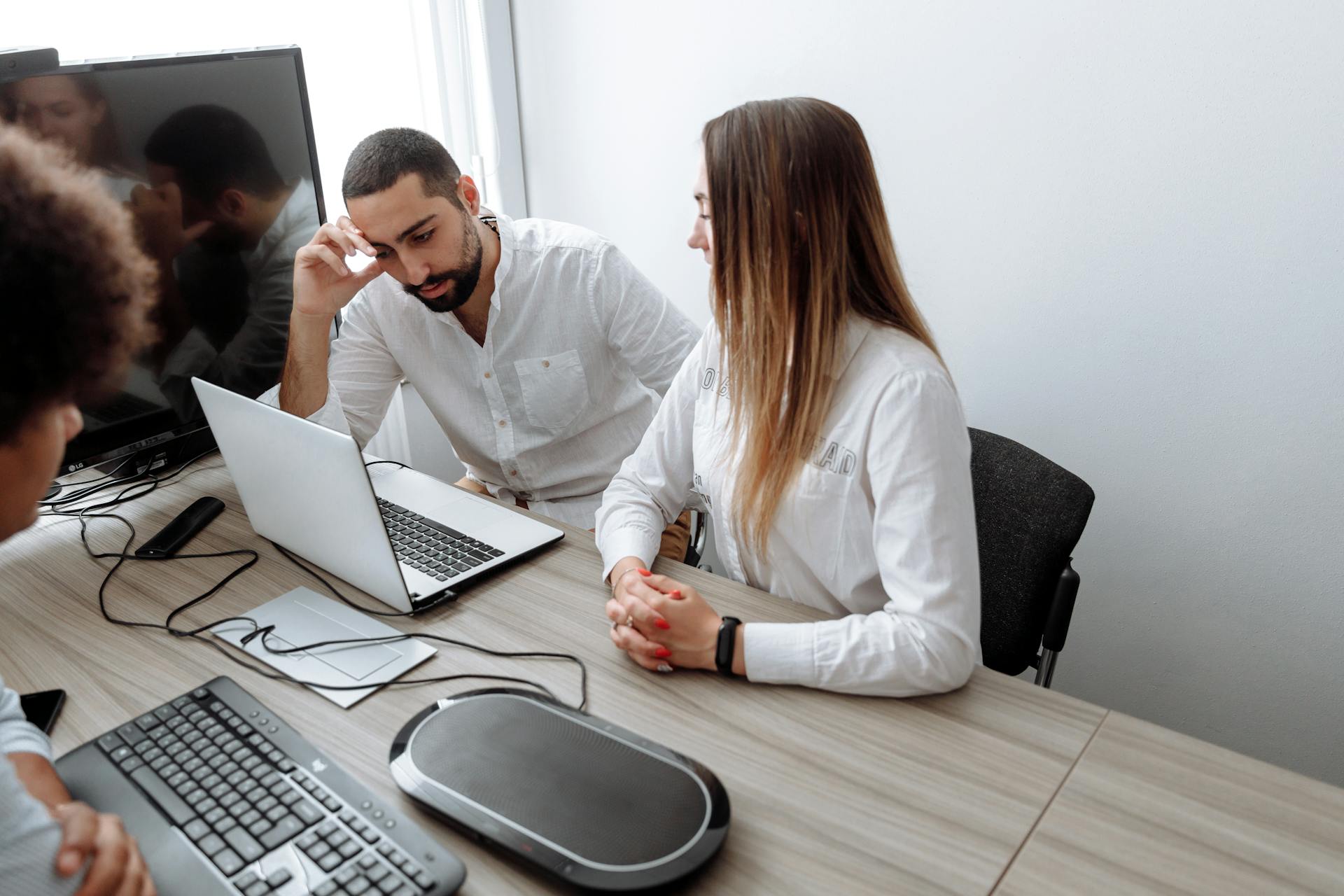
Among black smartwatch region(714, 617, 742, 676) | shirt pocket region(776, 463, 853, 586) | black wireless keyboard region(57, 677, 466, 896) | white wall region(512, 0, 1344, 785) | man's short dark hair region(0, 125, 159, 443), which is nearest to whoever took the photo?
man's short dark hair region(0, 125, 159, 443)

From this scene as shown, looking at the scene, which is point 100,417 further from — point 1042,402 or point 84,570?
point 1042,402

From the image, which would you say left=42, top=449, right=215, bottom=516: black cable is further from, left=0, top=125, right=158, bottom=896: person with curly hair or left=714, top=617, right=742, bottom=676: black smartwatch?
left=714, top=617, right=742, bottom=676: black smartwatch

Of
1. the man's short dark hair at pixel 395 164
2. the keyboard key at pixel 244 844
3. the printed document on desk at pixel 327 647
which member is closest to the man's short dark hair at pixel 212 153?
the man's short dark hair at pixel 395 164

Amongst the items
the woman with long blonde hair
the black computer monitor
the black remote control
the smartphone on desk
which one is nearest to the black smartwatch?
the woman with long blonde hair

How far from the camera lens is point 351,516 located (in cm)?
110

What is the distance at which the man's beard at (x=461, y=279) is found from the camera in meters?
1.62

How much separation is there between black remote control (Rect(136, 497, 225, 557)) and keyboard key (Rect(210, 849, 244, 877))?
66 cm

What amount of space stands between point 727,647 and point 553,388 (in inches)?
34.8

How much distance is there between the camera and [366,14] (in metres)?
2.15

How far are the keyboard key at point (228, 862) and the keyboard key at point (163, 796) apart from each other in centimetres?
6

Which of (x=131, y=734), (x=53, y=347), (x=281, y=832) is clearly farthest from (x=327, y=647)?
(x=53, y=347)

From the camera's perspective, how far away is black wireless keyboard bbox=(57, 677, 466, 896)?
725 mm

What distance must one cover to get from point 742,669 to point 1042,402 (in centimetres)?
111

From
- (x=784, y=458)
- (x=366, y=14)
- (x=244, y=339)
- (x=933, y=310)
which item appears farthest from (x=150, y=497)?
(x=933, y=310)
